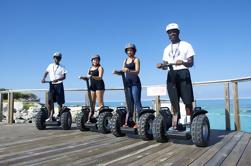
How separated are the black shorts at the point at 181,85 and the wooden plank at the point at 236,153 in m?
0.84

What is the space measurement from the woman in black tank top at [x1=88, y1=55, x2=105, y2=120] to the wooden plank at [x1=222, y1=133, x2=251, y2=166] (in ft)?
8.59

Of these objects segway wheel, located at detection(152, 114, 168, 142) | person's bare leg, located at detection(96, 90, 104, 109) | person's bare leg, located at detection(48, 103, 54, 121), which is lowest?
segway wheel, located at detection(152, 114, 168, 142)

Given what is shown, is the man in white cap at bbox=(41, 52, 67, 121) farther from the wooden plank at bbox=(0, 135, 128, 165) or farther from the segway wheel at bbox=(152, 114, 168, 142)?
the segway wheel at bbox=(152, 114, 168, 142)

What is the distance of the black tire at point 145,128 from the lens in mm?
4493

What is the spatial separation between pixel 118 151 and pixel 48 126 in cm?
365

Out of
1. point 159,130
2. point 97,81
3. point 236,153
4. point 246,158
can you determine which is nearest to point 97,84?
point 97,81

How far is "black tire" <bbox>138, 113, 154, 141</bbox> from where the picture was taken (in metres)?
4.49

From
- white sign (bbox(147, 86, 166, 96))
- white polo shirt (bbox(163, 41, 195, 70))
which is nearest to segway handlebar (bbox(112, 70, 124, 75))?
white polo shirt (bbox(163, 41, 195, 70))

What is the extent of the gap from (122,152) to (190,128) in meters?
0.98

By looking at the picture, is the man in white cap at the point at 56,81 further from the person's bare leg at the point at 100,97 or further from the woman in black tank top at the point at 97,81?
the person's bare leg at the point at 100,97

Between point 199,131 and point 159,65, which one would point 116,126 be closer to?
point 159,65

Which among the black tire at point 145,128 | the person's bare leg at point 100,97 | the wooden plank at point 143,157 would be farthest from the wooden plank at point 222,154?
the person's bare leg at point 100,97

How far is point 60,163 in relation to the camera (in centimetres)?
307

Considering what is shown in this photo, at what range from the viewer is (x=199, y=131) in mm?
3859
